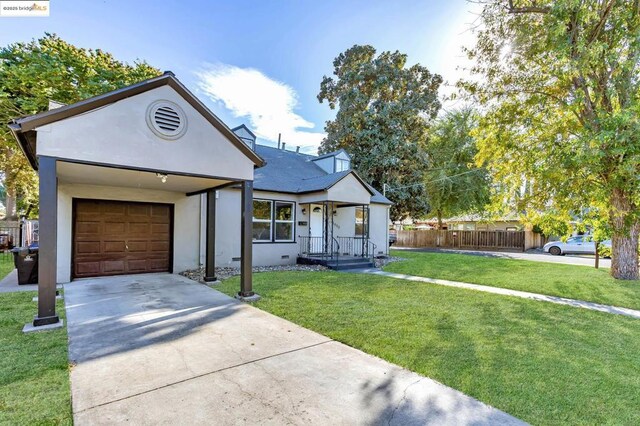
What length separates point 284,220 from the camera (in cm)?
1287

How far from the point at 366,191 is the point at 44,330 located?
1058 centimetres

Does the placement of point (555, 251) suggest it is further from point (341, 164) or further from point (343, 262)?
point (343, 262)

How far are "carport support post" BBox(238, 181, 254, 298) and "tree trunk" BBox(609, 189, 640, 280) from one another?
10.7m

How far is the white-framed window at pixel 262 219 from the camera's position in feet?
39.5

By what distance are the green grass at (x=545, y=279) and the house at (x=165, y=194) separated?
376 cm

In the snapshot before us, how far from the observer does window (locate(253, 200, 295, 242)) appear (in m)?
12.1

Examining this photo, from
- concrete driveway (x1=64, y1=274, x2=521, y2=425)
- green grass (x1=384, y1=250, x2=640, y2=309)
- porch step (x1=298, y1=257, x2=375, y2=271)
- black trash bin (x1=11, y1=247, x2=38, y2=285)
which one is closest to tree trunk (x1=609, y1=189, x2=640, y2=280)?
green grass (x1=384, y1=250, x2=640, y2=309)

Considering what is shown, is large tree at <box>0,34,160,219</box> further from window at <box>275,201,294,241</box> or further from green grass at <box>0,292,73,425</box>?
green grass at <box>0,292,73,425</box>

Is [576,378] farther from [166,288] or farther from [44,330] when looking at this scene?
[166,288]

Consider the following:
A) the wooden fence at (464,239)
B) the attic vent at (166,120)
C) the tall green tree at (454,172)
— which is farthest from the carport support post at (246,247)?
the wooden fence at (464,239)

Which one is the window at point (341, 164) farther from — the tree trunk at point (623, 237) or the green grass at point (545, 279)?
the tree trunk at point (623, 237)

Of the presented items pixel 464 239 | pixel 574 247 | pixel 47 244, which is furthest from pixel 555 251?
pixel 47 244

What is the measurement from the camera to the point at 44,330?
16.0 feet

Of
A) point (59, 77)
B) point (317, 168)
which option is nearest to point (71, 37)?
point (59, 77)
